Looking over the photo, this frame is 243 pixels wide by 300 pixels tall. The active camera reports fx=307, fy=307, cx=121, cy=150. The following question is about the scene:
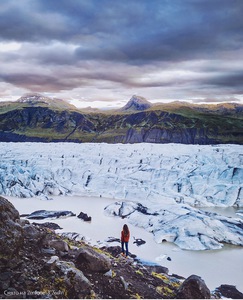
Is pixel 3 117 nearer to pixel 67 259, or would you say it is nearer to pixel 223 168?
pixel 223 168

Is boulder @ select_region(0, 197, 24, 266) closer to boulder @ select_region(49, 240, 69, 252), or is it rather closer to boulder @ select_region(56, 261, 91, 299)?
boulder @ select_region(56, 261, 91, 299)

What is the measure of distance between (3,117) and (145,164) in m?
95.7

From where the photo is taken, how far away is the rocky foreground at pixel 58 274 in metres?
4.72

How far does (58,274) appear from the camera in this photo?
5.12 meters

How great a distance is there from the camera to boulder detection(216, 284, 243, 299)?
8.58 meters

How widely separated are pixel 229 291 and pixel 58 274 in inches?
239

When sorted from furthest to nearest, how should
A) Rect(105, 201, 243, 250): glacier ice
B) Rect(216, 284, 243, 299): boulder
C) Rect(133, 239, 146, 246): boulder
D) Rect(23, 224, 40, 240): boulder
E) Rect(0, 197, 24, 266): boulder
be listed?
Rect(105, 201, 243, 250): glacier ice
Rect(133, 239, 146, 246): boulder
Rect(216, 284, 243, 299): boulder
Rect(23, 224, 40, 240): boulder
Rect(0, 197, 24, 266): boulder

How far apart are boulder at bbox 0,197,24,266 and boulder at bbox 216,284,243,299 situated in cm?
618

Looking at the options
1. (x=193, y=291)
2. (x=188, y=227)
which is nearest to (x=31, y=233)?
(x=193, y=291)

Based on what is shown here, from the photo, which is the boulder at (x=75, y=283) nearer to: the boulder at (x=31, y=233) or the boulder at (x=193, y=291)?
the boulder at (x=31, y=233)

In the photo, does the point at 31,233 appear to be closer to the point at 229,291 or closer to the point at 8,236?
the point at 8,236

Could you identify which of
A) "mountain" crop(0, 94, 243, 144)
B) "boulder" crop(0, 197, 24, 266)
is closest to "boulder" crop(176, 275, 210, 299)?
"boulder" crop(0, 197, 24, 266)

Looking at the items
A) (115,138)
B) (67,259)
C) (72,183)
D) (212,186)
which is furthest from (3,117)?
(67,259)

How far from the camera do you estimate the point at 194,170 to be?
24203mm
